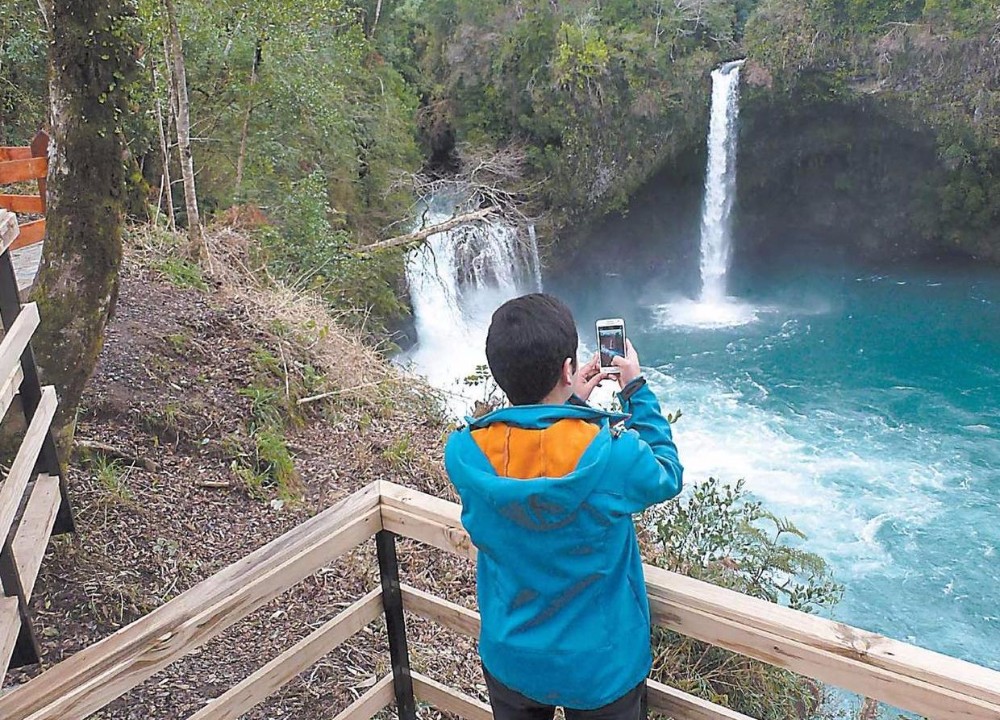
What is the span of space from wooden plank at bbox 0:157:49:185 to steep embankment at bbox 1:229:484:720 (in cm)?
101

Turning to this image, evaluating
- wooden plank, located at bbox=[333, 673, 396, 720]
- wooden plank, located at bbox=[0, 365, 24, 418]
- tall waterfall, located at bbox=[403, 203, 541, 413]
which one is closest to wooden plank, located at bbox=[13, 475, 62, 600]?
wooden plank, located at bbox=[0, 365, 24, 418]

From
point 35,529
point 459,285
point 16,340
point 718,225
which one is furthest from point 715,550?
point 718,225

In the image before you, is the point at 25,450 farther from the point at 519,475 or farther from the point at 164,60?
the point at 164,60

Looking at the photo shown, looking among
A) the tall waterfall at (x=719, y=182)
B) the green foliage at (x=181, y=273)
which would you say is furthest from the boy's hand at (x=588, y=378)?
the tall waterfall at (x=719, y=182)

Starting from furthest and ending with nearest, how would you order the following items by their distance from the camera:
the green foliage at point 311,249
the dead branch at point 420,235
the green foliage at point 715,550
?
the dead branch at point 420,235, the green foliage at point 311,249, the green foliage at point 715,550

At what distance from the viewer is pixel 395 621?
2.26 meters

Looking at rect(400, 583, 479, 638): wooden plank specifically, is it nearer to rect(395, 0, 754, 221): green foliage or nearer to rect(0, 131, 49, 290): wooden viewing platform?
rect(0, 131, 49, 290): wooden viewing platform

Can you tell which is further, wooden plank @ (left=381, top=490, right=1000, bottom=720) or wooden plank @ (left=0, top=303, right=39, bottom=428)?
wooden plank @ (left=0, top=303, right=39, bottom=428)

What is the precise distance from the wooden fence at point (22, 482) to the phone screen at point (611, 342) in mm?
1347

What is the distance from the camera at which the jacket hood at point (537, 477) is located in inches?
57.2

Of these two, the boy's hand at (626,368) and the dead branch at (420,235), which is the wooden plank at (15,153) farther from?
the boy's hand at (626,368)

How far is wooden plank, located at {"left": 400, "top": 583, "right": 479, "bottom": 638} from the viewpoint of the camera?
2041mm

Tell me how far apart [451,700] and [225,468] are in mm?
2967

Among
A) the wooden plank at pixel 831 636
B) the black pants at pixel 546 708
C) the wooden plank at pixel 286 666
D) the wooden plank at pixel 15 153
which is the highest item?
the wooden plank at pixel 15 153
